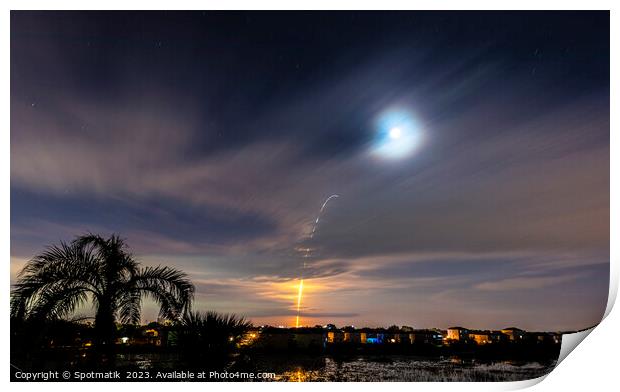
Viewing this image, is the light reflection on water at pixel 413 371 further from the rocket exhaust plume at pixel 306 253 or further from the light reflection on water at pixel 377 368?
the rocket exhaust plume at pixel 306 253

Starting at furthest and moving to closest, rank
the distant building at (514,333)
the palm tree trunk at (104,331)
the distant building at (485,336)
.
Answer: the distant building at (485,336) → the distant building at (514,333) → the palm tree trunk at (104,331)

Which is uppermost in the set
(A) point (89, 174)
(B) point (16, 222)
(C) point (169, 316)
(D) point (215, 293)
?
(A) point (89, 174)

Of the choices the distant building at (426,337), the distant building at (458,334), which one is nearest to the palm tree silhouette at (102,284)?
the distant building at (426,337)

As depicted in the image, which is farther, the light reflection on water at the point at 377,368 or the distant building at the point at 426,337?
the distant building at the point at 426,337

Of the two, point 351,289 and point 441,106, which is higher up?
point 441,106

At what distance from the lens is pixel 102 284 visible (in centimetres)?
543

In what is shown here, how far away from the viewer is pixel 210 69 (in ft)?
21.1

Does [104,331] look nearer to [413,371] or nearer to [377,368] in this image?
[377,368]

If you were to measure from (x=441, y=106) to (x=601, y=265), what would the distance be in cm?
226

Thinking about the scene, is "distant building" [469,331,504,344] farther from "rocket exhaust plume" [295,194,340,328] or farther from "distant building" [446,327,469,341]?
"rocket exhaust plume" [295,194,340,328]

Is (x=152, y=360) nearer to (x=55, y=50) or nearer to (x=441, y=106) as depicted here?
(x=55, y=50)

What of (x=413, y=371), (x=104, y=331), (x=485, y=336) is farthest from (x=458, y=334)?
(x=104, y=331)

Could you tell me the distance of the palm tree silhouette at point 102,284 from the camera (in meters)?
5.16
